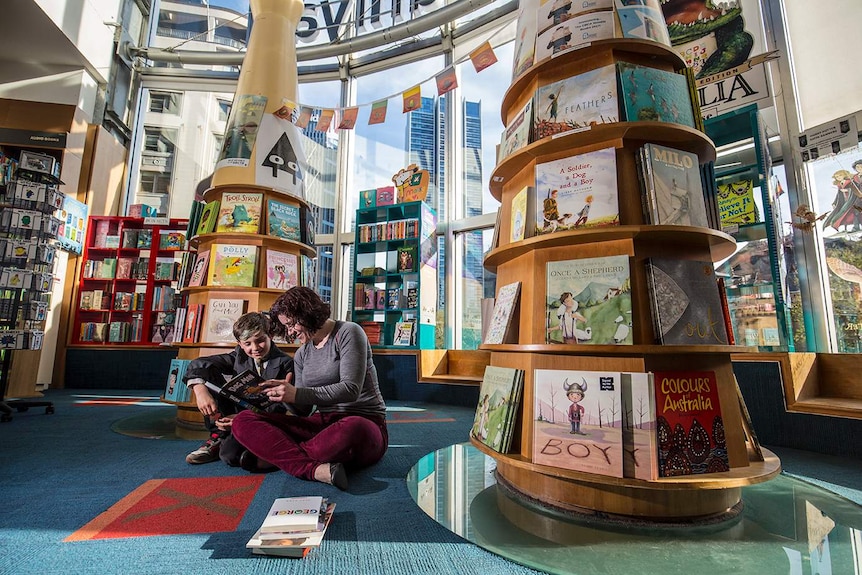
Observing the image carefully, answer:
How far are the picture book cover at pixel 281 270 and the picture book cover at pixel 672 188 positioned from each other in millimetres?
2691

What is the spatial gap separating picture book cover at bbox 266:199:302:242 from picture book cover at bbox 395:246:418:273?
2.25m

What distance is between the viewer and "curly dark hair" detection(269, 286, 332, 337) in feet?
6.95

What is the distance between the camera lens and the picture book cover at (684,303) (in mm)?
1506

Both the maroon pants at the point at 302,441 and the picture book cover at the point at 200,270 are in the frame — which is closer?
the maroon pants at the point at 302,441

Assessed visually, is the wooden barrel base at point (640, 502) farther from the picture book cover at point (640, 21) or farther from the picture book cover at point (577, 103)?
the picture book cover at point (640, 21)

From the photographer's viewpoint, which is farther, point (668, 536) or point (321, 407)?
point (321, 407)

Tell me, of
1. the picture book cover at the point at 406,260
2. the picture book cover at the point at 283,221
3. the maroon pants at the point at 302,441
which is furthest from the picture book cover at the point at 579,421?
the picture book cover at the point at 406,260

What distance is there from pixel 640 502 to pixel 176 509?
5.74ft

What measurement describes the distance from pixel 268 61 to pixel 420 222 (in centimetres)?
259

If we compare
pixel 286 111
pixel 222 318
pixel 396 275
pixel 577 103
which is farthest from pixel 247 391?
pixel 396 275

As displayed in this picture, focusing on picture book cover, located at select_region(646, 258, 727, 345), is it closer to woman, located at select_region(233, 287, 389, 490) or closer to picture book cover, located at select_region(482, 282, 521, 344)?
picture book cover, located at select_region(482, 282, 521, 344)

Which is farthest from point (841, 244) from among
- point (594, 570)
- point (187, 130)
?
point (187, 130)

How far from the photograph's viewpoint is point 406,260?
18.6 feet

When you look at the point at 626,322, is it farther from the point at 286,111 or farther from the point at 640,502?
the point at 286,111
